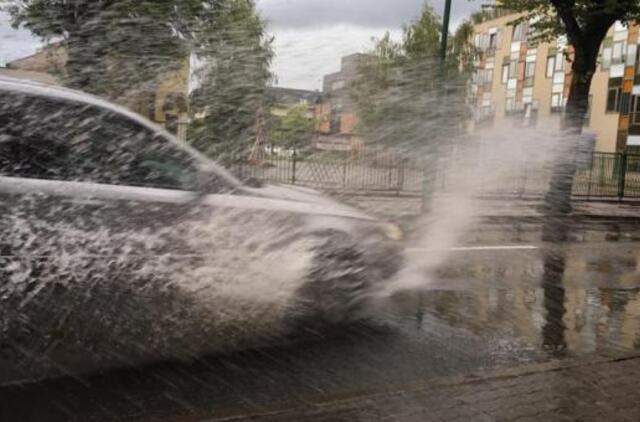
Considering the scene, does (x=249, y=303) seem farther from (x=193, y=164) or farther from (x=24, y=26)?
(x=24, y=26)

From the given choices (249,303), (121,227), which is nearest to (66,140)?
(121,227)

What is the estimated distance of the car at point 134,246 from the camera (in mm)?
4176

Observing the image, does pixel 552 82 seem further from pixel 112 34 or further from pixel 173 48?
pixel 112 34

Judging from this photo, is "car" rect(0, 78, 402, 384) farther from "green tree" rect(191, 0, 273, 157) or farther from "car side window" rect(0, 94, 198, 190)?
"green tree" rect(191, 0, 273, 157)

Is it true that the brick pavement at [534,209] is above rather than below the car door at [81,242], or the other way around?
below

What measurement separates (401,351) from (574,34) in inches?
550

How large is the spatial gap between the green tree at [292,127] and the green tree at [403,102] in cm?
79

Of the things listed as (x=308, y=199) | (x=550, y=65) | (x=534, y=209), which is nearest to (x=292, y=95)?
(x=308, y=199)

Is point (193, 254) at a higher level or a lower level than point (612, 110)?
lower

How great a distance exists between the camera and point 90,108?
455 centimetres

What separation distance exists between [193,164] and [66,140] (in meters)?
0.82

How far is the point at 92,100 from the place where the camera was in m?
4.61

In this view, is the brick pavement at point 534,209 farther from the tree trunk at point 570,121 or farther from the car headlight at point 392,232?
the car headlight at point 392,232

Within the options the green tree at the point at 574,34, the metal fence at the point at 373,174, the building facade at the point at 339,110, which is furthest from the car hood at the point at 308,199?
the green tree at the point at 574,34
